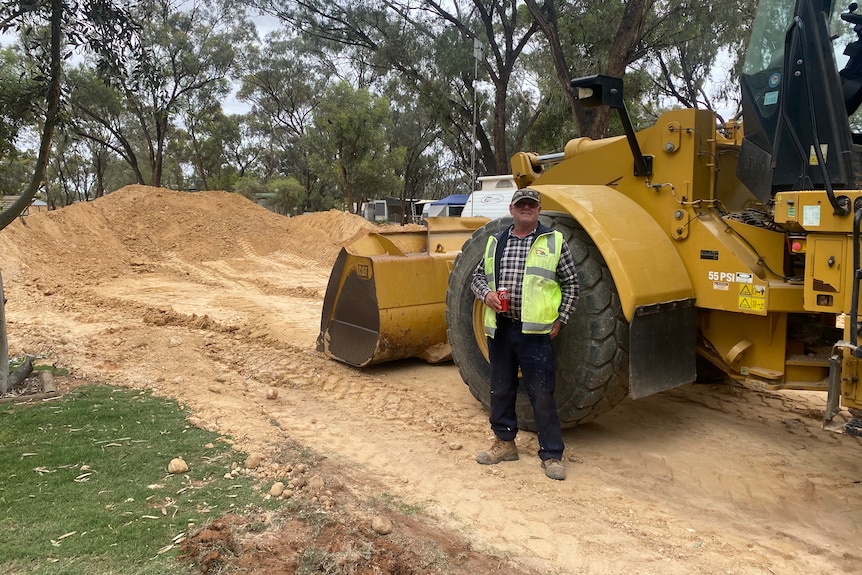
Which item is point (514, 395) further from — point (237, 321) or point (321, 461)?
point (237, 321)

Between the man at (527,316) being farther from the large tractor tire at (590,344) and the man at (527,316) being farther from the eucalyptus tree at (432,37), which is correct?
the eucalyptus tree at (432,37)

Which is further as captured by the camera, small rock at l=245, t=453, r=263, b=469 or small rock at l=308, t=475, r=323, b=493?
small rock at l=245, t=453, r=263, b=469

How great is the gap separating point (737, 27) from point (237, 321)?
13106 millimetres

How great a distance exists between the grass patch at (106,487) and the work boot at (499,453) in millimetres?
1354

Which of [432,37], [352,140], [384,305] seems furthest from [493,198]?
[384,305]

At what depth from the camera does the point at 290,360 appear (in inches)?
259

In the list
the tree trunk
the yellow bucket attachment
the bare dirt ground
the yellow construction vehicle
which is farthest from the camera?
the yellow bucket attachment

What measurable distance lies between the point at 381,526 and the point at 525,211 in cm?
188

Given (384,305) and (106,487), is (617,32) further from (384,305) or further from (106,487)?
(106,487)

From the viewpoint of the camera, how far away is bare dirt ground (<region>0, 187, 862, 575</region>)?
3.07 m

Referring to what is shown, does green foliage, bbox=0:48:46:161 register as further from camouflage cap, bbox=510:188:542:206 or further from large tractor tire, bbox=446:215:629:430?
large tractor tire, bbox=446:215:629:430

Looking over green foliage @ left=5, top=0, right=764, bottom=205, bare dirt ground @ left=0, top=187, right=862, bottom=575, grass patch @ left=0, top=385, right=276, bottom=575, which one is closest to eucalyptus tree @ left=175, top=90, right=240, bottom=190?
green foliage @ left=5, top=0, right=764, bottom=205

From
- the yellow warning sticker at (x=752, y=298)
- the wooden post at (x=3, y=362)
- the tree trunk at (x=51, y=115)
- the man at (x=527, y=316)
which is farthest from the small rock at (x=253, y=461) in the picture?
the tree trunk at (x=51, y=115)

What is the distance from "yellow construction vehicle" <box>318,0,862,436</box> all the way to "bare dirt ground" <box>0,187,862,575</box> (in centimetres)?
56
